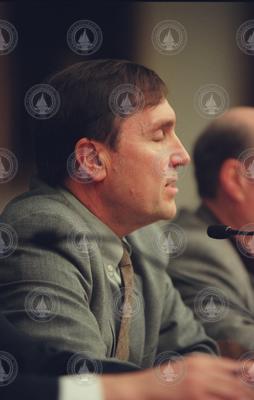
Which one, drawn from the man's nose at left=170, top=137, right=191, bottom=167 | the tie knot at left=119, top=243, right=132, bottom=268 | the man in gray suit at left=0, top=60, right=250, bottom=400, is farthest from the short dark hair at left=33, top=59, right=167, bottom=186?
the tie knot at left=119, top=243, right=132, bottom=268

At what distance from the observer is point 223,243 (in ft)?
6.79

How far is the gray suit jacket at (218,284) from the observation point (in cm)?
205

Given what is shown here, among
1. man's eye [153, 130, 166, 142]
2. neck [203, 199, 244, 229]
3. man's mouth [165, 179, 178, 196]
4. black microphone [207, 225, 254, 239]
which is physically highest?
man's eye [153, 130, 166, 142]

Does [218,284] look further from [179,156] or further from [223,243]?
[179,156]

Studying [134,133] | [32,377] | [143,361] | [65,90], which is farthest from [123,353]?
[65,90]

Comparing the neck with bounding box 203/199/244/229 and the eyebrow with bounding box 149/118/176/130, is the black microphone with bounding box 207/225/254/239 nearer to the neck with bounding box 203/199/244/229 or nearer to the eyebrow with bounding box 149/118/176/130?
the neck with bounding box 203/199/244/229

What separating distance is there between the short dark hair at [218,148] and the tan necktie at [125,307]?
27 cm

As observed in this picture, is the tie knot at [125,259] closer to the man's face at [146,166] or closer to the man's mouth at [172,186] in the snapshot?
the man's face at [146,166]

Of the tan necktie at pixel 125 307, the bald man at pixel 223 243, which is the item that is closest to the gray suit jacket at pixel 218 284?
the bald man at pixel 223 243

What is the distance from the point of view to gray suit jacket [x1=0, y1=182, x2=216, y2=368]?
6.43 feet

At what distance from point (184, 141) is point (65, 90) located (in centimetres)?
34

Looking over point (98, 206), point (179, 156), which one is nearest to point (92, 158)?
point (98, 206)

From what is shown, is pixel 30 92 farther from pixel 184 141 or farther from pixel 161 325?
pixel 161 325

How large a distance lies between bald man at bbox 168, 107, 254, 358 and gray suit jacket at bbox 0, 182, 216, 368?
5 cm
